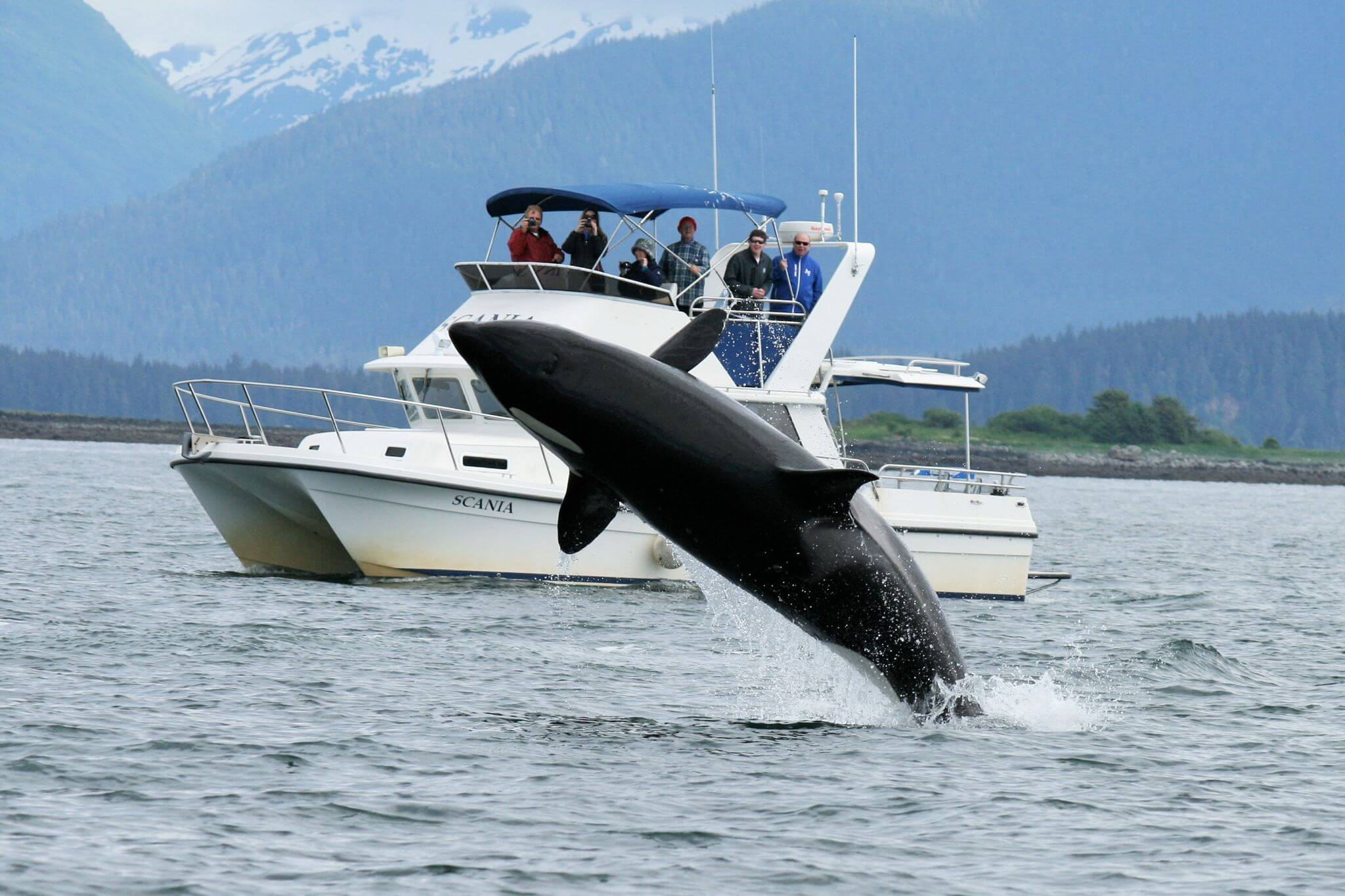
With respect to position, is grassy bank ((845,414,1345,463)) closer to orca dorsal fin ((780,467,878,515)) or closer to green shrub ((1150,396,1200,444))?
green shrub ((1150,396,1200,444))

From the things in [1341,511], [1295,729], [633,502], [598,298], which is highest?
[598,298]

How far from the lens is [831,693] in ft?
48.3

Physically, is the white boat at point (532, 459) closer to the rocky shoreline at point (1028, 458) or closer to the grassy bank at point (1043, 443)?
the rocky shoreline at point (1028, 458)

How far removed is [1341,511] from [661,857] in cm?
8904

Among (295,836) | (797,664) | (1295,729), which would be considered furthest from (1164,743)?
(295,836)

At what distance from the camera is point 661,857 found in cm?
984

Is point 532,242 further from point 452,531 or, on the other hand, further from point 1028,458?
point 1028,458

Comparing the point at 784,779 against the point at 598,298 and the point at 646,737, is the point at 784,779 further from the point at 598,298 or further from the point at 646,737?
the point at 598,298

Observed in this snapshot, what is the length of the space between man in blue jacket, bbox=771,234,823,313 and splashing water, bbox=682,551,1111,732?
31.4ft

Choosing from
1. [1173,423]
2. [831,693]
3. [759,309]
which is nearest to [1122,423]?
[1173,423]

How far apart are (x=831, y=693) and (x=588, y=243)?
1082 cm

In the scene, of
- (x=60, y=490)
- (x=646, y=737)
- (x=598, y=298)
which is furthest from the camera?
(x=60, y=490)

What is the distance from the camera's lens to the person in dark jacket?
2418 centimetres

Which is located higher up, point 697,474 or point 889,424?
point 697,474
